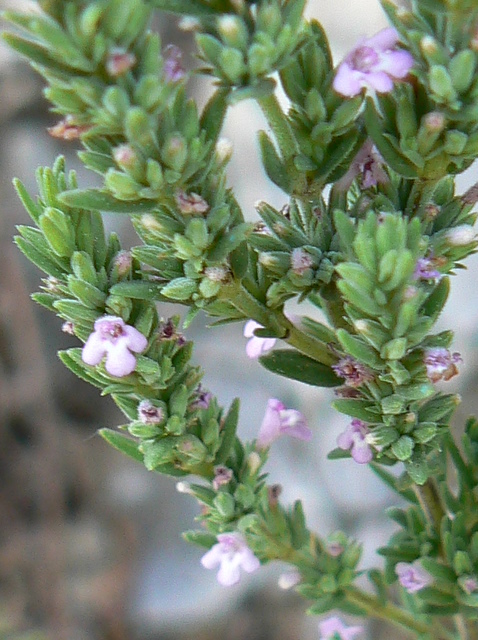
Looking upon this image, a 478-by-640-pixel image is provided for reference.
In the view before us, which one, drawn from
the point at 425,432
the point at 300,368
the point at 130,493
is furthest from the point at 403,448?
the point at 130,493

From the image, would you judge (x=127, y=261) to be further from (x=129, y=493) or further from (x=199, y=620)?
(x=129, y=493)

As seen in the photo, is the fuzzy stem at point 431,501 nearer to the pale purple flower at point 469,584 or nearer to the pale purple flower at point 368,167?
the pale purple flower at point 469,584

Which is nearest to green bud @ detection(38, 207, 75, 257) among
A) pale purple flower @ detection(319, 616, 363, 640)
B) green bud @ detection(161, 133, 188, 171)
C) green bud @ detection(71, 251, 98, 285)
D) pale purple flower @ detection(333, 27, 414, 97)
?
green bud @ detection(71, 251, 98, 285)

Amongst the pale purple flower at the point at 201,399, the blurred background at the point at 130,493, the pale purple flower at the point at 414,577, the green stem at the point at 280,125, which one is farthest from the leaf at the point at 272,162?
the blurred background at the point at 130,493

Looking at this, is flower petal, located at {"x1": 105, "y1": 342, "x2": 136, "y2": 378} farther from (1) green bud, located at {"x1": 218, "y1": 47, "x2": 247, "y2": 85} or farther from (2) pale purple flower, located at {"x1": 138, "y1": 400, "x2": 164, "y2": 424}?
(1) green bud, located at {"x1": 218, "y1": 47, "x2": 247, "y2": 85}

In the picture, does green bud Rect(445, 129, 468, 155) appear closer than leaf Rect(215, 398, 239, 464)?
Yes

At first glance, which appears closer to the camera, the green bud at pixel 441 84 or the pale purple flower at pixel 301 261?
the green bud at pixel 441 84

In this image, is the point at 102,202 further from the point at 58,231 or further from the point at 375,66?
the point at 375,66
